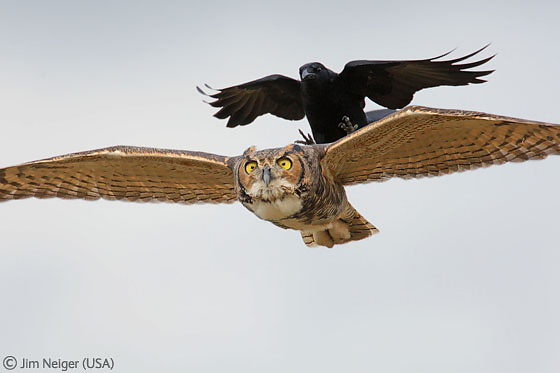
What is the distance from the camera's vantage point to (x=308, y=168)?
948 cm

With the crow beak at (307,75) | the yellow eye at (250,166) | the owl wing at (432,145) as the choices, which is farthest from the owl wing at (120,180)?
the crow beak at (307,75)

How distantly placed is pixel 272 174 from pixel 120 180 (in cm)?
228

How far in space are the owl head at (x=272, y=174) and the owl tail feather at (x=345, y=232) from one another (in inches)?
76.0

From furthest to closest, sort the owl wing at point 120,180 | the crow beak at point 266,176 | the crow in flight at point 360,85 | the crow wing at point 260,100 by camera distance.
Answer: the crow wing at point 260,100
the crow in flight at point 360,85
the owl wing at point 120,180
the crow beak at point 266,176

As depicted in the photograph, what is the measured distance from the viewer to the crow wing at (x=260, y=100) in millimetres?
12422

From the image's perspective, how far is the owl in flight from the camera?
9.34m

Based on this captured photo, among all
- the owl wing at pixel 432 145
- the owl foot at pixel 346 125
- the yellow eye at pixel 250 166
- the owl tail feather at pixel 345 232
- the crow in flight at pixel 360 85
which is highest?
the crow in flight at pixel 360 85

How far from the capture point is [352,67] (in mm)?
11586

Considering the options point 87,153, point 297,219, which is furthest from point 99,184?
point 297,219

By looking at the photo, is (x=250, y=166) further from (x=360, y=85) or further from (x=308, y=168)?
(x=360, y=85)

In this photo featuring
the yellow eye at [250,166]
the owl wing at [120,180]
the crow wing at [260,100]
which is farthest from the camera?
the crow wing at [260,100]

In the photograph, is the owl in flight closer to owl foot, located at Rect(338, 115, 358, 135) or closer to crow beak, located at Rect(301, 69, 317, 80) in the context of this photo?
owl foot, located at Rect(338, 115, 358, 135)

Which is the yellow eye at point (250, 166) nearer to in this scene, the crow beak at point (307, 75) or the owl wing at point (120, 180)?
the owl wing at point (120, 180)

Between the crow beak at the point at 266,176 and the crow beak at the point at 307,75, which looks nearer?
the crow beak at the point at 266,176
